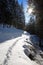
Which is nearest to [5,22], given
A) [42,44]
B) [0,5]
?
[0,5]

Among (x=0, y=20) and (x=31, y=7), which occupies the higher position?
(x=31, y=7)

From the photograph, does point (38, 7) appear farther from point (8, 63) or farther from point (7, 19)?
point (7, 19)

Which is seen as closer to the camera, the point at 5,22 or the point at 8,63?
the point at 8,63

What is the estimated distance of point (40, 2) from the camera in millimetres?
11305

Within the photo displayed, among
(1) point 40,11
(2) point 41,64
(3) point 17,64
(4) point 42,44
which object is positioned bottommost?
(4) point 42,44

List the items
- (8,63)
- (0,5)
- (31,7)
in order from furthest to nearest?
(0,5) < (31,7) < (8,63)

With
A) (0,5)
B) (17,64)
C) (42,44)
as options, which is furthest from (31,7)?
(0,5)

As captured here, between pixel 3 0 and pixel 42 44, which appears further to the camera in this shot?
pixel 3 0

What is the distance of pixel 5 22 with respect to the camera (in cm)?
4306

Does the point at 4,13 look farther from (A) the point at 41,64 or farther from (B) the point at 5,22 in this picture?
(A) the point at 41,64

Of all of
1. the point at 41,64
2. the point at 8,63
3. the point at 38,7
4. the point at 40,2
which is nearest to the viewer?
the point at 8,63

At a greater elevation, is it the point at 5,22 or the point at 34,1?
the point at 34,1

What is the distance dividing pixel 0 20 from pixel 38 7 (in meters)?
29.2

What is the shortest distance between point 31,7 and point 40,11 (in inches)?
67.0
